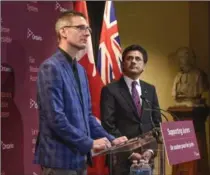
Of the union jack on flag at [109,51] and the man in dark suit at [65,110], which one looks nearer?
the man in dark suit at [65,110]

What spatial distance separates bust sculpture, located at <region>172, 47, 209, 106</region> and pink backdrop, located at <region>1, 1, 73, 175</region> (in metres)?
2.60

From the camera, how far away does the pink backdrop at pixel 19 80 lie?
2.77 m

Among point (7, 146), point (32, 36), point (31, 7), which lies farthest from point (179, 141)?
point (31, 7)

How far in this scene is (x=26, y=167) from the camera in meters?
2.90

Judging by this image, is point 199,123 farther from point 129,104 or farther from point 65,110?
point 65,110

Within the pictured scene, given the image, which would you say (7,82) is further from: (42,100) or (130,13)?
(130,13)

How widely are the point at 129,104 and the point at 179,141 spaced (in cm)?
107

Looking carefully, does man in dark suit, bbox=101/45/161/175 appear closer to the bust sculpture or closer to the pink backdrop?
the pink backdrop

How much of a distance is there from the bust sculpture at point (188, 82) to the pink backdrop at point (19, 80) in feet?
8.54

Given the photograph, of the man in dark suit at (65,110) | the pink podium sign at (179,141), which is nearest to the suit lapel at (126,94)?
the man in dark suit at (65,110)

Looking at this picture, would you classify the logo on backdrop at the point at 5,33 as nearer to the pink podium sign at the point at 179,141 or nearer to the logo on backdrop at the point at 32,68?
the logo on backdrop at the point at 32,68

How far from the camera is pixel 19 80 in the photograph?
2.86m

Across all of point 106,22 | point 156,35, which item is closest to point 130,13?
point 156,35

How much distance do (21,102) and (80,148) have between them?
3.98 feet
